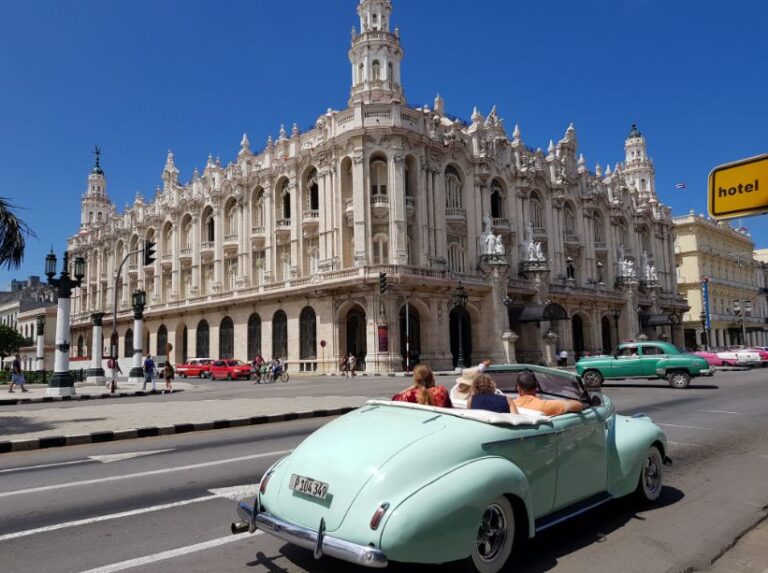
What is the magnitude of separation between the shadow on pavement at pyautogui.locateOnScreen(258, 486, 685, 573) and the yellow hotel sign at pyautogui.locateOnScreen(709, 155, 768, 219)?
2.85 metres

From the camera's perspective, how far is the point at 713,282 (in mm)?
74438

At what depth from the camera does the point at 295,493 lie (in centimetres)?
416

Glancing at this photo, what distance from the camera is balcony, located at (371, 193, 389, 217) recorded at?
123 ft

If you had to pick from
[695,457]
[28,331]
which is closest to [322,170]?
[695,457]

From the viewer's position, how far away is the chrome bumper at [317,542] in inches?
139

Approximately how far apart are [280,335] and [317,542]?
38.5 metres

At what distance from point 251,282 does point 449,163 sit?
17233mm

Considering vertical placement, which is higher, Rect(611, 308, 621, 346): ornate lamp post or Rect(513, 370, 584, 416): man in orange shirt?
Rect(611, 308, 621, 346): ornate lamp post

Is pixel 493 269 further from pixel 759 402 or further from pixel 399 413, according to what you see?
pixel 399 413

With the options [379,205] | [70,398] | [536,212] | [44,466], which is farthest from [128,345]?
[44,466]

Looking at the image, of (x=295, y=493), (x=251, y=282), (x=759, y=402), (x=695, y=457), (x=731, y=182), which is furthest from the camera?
(x=251, y=282)

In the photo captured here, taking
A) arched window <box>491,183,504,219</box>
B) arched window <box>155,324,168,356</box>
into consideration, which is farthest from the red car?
arched window <box>491,183,504,219</box>

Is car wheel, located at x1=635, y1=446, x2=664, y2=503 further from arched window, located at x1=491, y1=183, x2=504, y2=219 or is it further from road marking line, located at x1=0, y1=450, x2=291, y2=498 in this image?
arched window, located at x1=491, y1=183, x2=504, y2=219

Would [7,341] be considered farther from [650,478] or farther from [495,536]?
[495,536]
